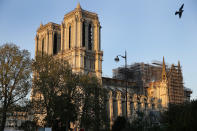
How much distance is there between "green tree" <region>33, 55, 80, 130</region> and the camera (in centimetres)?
4109

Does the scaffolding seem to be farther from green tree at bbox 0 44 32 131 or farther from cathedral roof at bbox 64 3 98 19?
green tree at bbox 0 44 32 131

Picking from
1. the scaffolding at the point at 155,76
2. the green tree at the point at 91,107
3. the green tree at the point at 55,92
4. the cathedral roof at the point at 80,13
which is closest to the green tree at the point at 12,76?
the green tree at the point at 55,92

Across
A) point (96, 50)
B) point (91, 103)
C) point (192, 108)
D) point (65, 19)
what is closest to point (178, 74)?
point (96, 50)

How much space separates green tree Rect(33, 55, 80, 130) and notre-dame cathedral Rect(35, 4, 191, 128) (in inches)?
1192

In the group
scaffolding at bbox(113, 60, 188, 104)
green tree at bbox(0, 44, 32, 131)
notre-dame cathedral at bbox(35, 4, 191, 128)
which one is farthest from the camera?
scaffolding at bbox(113, 60, 188, 104)

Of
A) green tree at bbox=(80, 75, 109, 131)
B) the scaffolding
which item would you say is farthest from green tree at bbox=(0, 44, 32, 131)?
the scaffolding

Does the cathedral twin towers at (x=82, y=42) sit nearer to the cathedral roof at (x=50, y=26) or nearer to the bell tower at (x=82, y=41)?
the bell tower at (x=82, y=41)

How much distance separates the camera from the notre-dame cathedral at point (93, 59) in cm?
8038

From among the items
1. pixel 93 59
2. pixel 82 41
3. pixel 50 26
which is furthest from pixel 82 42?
pixel 50 26

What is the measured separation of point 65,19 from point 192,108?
2760 inches

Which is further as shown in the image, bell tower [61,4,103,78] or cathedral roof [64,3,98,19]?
cathedral roof [64,3,98,19]

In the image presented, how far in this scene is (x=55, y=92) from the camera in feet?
139

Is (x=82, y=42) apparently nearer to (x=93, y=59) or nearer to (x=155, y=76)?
(x=93, y=59)

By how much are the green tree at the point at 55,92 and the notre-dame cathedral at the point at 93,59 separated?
30286 millimetres
